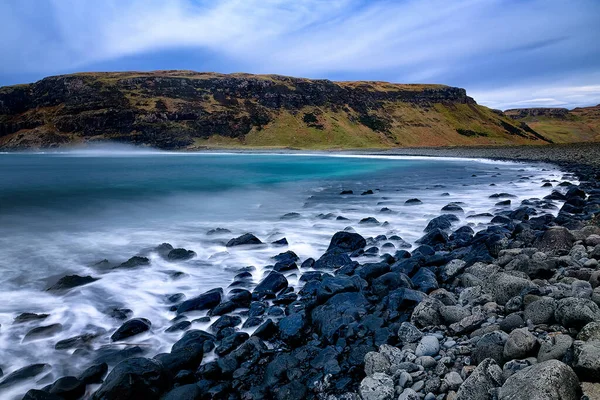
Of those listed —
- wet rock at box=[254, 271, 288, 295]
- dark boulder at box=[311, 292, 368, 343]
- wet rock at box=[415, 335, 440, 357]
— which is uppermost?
wet rock at box=[415, 335, 440, 357]

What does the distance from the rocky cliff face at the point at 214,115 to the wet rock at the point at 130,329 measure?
319ft

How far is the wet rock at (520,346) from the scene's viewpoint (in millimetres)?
3541

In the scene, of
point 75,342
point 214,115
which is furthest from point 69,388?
point 214,115

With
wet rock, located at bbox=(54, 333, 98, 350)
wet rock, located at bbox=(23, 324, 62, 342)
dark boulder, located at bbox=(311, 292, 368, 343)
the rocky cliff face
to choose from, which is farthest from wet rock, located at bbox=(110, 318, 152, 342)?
the rocky cliff face

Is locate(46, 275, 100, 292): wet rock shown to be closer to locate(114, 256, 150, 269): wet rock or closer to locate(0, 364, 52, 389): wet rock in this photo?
locate(114, 256, 150, 269): wet rock

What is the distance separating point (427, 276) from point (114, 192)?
2360 cm

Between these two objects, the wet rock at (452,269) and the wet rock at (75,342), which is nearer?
the wet rock at (75,342)

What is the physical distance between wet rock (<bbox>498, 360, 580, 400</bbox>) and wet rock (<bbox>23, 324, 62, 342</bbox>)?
6540 millimetres

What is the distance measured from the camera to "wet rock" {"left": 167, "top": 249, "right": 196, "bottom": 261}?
10.2 metres

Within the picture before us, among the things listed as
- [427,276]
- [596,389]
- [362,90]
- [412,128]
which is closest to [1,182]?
[427,276]

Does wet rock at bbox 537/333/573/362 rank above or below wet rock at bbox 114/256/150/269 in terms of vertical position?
above

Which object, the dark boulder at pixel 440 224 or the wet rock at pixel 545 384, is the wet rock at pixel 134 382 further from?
the dark boulder at pixel 440 224

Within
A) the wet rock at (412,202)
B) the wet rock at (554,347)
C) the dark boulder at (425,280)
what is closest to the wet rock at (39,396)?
the wet rock at (554,347)

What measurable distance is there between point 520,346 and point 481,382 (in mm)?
626
